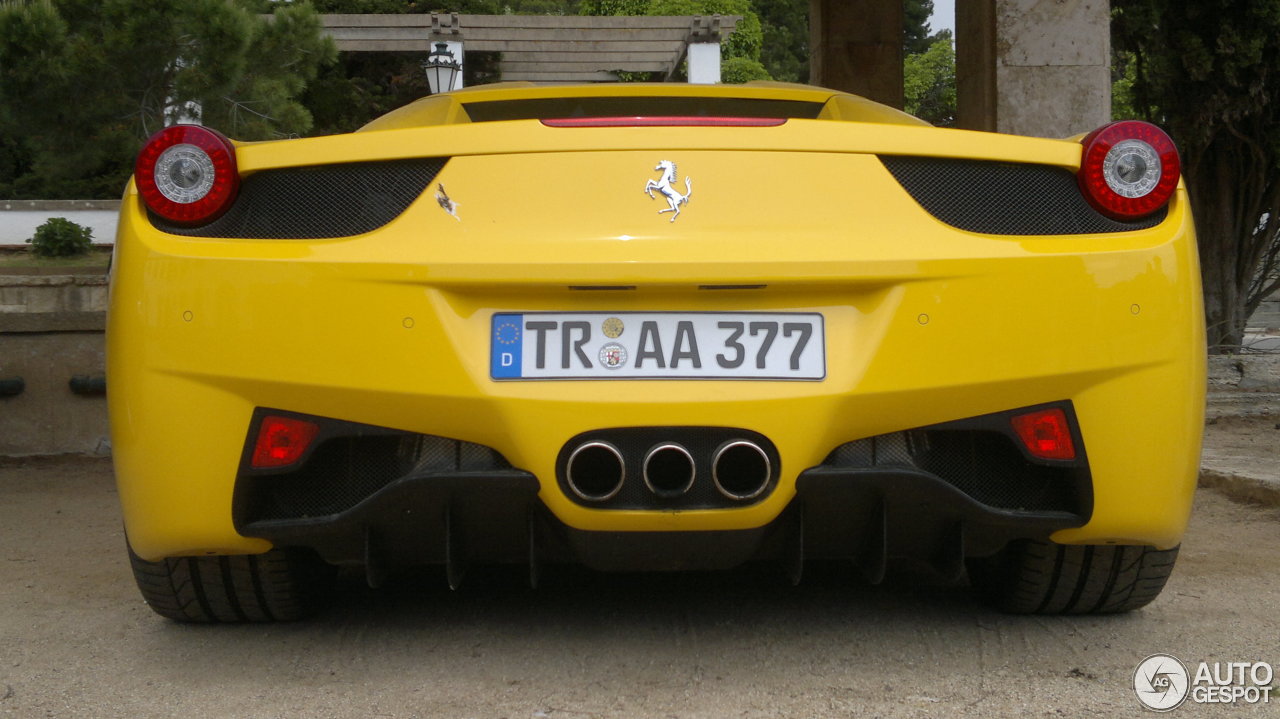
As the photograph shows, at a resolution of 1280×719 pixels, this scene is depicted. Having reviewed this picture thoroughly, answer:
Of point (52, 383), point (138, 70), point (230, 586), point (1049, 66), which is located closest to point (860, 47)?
point (1049, 66)

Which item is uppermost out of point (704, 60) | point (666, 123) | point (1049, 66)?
point (704, 60)

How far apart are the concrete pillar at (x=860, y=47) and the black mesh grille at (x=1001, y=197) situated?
984cm

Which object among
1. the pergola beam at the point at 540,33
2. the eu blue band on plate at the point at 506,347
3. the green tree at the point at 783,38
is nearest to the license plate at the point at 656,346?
the eu blue band on plate at the point at 506,347

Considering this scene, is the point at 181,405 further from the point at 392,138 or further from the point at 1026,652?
the point at 1026,652

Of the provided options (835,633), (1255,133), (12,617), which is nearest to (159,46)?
(1255,133)

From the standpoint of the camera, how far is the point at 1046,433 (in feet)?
7.91

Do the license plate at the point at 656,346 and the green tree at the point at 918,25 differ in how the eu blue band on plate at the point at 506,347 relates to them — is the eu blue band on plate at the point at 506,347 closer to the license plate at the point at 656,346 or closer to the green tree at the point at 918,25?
the license plate at the point at 656,346

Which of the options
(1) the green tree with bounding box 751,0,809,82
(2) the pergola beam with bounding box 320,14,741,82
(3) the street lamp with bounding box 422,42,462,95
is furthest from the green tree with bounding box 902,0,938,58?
(3) the street lamp with bounding box 422,42,462,95

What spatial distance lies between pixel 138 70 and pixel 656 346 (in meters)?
13.5

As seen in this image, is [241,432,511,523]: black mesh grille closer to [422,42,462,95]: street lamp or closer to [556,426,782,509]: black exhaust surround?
[556,426,782,509]: black exhaust surround

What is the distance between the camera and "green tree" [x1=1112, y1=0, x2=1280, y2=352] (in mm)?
8367

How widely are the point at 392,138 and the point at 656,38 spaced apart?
2256cm


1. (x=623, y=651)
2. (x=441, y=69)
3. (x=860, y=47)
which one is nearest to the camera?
(x=623, y=651)

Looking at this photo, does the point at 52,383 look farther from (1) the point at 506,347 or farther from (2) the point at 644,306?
(2) the point at 644,306
